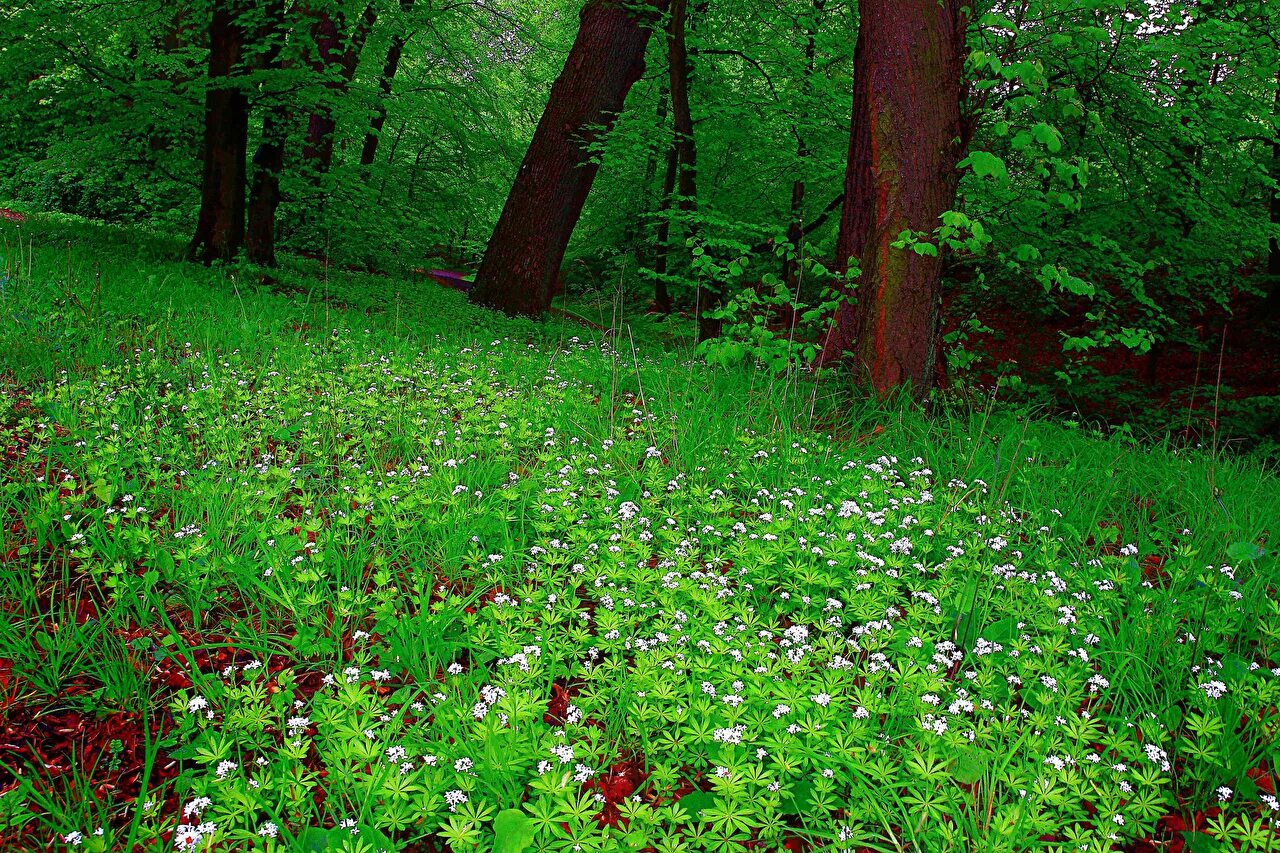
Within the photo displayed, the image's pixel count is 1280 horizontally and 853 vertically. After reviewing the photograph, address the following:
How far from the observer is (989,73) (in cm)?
512

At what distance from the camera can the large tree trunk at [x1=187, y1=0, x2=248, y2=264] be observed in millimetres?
7656

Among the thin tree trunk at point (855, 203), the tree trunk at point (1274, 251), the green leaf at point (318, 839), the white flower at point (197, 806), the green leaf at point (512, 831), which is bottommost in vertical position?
the green leaf at point (318, 839)

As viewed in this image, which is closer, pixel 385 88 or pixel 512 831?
pixel 512 831

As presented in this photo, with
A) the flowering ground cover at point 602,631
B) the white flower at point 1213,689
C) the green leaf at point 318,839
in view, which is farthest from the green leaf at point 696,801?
the white flower at point 1213,689

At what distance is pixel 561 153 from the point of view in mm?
9633

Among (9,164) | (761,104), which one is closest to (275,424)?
(761,104)

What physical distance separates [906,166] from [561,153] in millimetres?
5955

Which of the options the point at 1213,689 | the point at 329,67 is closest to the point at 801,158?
the point at 329,67

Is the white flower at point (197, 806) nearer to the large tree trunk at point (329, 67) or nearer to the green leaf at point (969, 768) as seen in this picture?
the green leaf at point (969, 768)

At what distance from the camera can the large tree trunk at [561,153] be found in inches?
378

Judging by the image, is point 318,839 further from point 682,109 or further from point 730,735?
point 682,109

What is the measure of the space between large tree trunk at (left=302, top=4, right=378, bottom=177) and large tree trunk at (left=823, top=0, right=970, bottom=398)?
558 centimetres

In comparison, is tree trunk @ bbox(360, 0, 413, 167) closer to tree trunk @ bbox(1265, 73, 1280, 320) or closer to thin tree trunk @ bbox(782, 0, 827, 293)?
thin tree trunk @ bbox(782, 0, 827, 293)

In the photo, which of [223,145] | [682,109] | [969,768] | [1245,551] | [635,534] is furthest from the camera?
[682,109]
